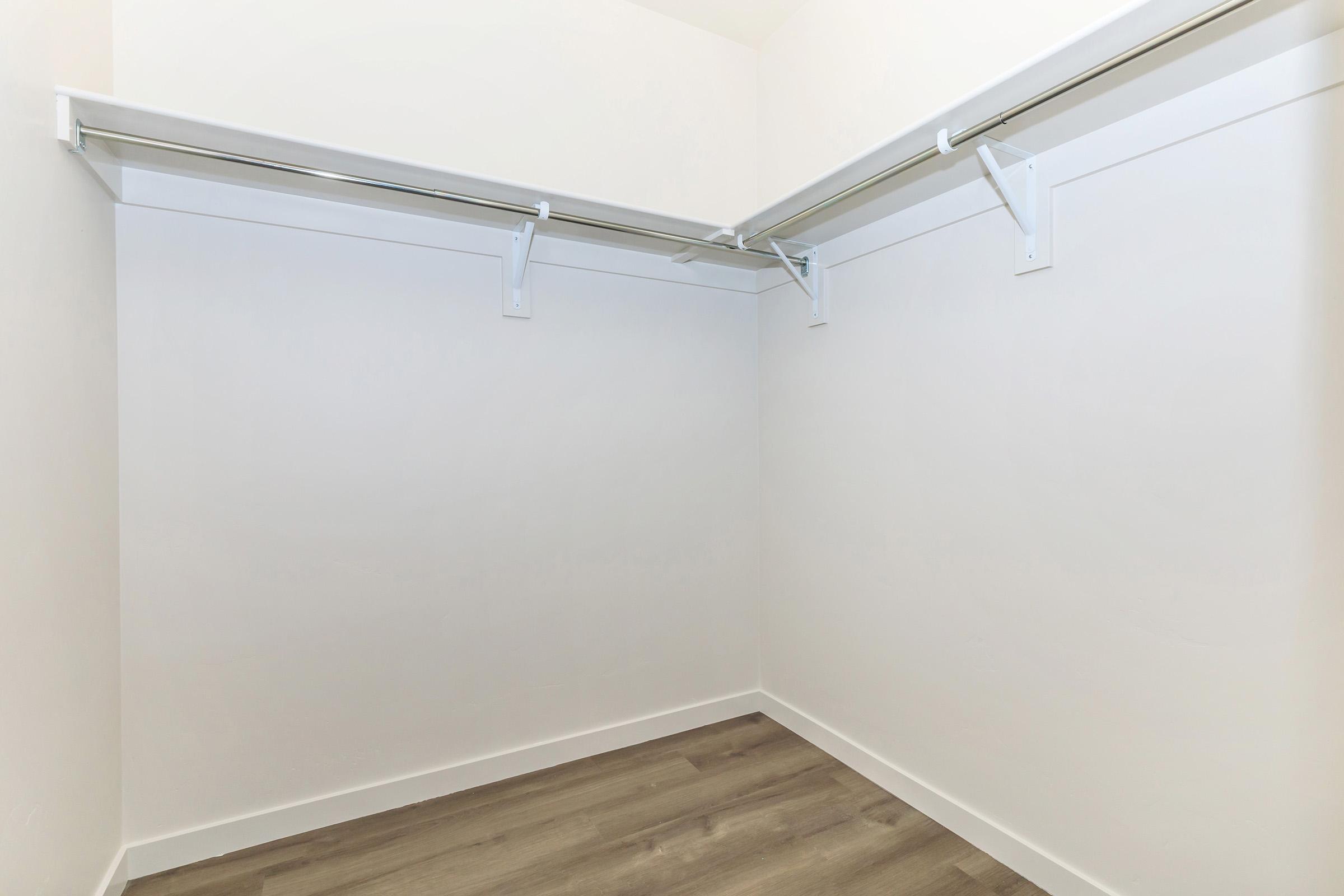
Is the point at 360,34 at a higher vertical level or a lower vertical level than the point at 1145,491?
higher

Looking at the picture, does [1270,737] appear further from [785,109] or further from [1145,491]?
[785,109]

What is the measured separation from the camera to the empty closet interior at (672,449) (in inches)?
52.2

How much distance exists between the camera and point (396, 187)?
6.00ft

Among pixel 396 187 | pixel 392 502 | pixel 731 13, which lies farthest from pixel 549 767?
pixel 731 13

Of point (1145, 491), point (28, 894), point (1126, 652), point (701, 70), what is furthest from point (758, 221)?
point (28, 894)

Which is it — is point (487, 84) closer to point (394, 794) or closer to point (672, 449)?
point (672, 449)

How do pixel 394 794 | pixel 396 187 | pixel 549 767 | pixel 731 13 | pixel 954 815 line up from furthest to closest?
pixel 731 13, pixel 549 767, pixel 394 794, pixel 954 815, pixel 396 187

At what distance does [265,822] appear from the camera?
75.7 inches

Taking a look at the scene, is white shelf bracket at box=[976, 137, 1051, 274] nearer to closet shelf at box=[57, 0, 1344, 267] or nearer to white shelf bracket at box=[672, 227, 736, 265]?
closet shelf at box=[57, 0, 1344, 267]

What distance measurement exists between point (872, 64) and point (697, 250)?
Result: 88 cm

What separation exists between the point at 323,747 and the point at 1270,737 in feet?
8.27

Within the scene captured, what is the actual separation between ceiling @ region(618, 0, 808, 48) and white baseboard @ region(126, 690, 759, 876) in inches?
113

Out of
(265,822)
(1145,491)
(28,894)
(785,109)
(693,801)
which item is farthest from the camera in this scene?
(785,109)

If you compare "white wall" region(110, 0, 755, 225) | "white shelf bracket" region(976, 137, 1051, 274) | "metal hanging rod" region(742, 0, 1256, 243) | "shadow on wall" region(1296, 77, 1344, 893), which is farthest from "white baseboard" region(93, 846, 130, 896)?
"white shelf bracket" region(976, 137, 1051, 274)
